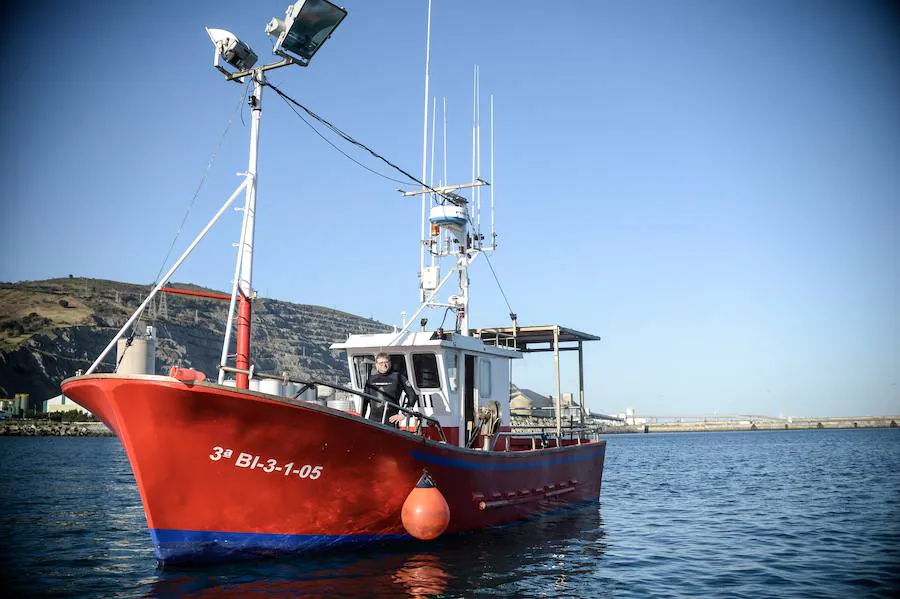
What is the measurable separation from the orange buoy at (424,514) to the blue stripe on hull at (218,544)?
1.29 m

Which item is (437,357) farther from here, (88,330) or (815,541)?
(88,330)

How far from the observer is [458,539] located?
11.1 m

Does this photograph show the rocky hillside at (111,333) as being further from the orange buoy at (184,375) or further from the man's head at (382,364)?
the orange buoy at (184,375)

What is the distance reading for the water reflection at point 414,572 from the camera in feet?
25.5

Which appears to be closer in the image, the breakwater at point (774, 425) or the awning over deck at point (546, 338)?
the awning over deck at point (546, 338)

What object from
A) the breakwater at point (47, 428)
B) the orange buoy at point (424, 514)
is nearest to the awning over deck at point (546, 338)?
the orange buoy at point (424, 514)

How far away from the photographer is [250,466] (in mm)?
8305

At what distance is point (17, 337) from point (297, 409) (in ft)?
297

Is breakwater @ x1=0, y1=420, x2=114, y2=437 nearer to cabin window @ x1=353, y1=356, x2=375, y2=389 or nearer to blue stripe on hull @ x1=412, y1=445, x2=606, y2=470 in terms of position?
blue stripe on hull @ x1=412, y1=445, x2=606, y2=470

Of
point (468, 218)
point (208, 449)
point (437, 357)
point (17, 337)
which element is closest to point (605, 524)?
point (437, 357)

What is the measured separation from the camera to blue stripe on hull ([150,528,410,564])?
824cm

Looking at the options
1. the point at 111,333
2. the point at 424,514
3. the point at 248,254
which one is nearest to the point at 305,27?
the point at 248,254

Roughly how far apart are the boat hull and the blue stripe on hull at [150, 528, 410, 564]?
13mm

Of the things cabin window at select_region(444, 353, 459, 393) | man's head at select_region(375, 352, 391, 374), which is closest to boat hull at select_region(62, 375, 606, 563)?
man's head at select_region(375, 352, 391, 374)
